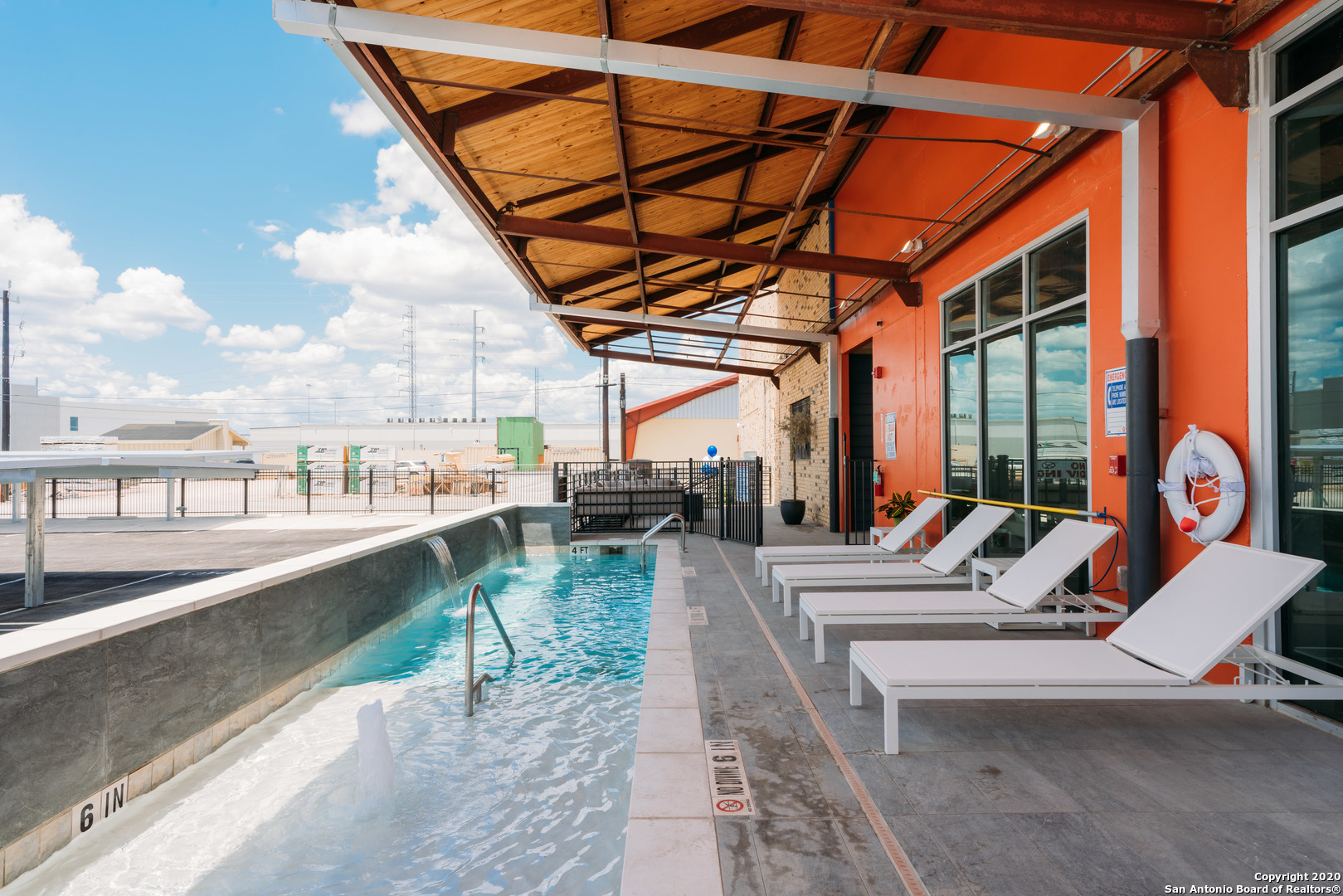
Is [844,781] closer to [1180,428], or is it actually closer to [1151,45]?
[1180,428]

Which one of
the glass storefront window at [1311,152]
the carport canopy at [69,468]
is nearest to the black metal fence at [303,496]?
the carport canopy at [69,468]

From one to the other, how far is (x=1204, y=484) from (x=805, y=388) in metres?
9.96

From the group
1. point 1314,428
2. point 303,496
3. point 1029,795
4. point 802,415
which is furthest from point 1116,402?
point 303,496

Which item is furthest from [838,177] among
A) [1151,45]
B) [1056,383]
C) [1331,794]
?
[1331,794]

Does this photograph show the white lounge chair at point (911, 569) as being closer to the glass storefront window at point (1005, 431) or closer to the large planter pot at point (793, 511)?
the glass storefront window at point (1005, 431)

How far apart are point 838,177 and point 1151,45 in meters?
8.04

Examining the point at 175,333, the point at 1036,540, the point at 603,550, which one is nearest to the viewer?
the point at 1036,540

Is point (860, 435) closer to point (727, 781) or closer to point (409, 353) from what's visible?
point (727, 781)

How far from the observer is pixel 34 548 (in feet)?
15.3

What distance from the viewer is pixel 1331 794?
8.00 feet

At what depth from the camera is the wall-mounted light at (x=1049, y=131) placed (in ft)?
15.7

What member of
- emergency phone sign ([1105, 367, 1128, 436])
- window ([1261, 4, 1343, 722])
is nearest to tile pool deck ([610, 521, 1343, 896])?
window ([1261, 4, 1343, 722])

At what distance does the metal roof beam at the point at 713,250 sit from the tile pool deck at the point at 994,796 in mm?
5516

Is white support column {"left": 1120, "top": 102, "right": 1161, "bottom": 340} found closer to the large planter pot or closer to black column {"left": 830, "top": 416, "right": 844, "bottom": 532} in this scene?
black column {"left": 830, "top": 416, "right": 844, "bottom": 532}
